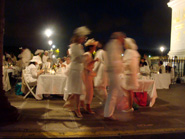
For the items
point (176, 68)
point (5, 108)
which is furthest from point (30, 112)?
point (176, 68)

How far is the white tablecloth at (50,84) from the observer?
7.33 metres

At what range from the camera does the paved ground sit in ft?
13.5

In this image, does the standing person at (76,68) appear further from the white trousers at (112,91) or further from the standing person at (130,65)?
the standing person at (130,65)

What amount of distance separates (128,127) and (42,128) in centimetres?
181

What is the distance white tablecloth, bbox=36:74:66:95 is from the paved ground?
1.05 metres

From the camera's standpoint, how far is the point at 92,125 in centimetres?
471

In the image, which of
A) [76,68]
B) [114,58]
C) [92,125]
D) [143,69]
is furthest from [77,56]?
[143,69]

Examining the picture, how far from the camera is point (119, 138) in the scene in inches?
159

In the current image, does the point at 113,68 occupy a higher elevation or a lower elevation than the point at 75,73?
higher

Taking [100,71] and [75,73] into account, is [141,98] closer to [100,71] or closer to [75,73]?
[100,71]

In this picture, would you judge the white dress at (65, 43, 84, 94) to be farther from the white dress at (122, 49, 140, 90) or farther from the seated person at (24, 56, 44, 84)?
the seated person at (24, 56, 44, 84)

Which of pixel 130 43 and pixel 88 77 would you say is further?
pixel 88 77

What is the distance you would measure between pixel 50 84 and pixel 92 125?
312cm

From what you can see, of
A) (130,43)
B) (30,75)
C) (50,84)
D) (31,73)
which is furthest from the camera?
(30,75)
